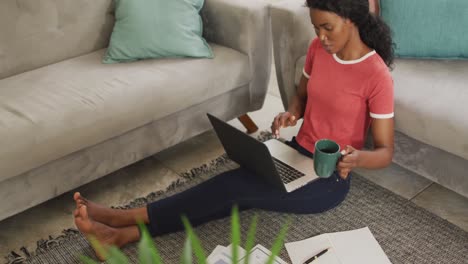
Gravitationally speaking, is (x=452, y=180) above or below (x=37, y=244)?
above

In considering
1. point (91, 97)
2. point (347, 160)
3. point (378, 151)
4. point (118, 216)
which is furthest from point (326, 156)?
point (91, 97)

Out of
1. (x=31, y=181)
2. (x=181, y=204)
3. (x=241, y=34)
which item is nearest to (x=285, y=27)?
(x=241, y=34)

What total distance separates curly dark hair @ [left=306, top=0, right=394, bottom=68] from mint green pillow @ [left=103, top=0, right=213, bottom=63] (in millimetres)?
646

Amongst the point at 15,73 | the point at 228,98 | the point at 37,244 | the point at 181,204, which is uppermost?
the point at 15,73

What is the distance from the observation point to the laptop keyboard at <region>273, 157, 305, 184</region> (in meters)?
1.56

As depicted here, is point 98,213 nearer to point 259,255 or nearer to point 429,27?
point 259,255

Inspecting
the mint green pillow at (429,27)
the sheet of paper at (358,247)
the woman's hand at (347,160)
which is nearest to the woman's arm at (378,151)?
the woman's hand at (347,160)

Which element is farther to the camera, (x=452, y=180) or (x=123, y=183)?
(x=123, y=183)

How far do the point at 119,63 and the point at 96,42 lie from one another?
0.82ft

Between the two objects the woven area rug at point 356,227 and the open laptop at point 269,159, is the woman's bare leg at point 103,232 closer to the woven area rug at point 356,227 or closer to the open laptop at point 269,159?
the woven area rug at point 356,227

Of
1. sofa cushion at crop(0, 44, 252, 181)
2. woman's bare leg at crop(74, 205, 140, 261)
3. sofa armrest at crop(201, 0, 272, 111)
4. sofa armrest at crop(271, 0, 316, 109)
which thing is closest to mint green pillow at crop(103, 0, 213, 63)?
sofa cushion at crop(0, 44, 252, 181)

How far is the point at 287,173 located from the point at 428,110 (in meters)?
0.48

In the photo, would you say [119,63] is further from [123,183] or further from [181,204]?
[181,204]

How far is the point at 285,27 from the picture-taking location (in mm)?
1897
